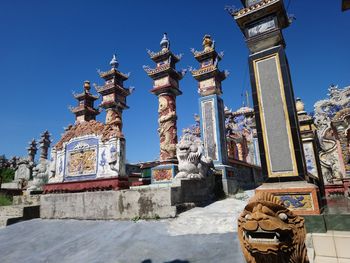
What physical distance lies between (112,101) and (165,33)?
6.36 meters

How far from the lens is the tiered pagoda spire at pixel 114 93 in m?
17.6

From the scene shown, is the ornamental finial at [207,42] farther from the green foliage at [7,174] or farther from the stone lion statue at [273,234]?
the green foliage at [7,174]

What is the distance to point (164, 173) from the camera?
36.0 ft

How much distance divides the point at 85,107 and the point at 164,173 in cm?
1273

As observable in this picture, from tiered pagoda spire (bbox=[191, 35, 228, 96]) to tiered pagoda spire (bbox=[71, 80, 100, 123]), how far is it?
11.6 meters

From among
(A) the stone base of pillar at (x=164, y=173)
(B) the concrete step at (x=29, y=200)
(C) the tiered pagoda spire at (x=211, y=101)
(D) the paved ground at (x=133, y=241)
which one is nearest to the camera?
(D) the paved ground at (x=133, y=241)

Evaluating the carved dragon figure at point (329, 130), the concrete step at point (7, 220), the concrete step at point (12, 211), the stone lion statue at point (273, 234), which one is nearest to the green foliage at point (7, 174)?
the concrete step at point (12, 211)

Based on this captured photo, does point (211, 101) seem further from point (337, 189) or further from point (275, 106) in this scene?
point (337, 189)

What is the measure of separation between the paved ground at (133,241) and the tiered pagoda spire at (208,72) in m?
7.19

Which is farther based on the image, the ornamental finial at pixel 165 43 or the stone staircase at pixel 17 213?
the ornamental finial at pixel 165 43

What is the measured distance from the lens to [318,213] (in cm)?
407

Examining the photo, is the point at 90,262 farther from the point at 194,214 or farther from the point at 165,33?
the point at 165,33

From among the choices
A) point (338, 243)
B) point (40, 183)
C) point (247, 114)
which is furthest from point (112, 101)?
point (338, 243)

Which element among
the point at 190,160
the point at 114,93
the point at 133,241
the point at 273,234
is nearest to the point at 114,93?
the point at 114,93
